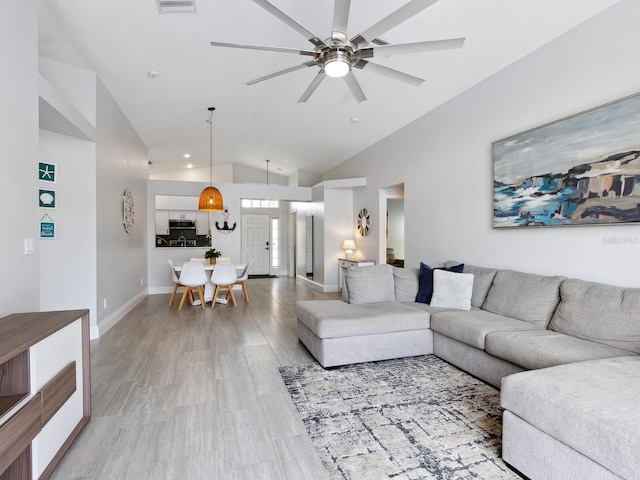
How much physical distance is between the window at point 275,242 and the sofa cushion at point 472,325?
7.74 m

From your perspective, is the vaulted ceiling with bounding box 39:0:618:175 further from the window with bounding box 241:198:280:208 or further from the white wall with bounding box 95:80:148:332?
the window with bounding box 241:198:280:208

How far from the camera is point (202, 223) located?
9742mm

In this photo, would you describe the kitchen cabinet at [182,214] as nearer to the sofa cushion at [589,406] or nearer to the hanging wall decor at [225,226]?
the hanging wall decor at [225,226]

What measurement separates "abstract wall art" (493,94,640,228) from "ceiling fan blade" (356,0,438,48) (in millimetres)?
1850

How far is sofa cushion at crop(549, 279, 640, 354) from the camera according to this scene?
217cm

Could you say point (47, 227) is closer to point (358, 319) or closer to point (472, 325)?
point (358, 319)

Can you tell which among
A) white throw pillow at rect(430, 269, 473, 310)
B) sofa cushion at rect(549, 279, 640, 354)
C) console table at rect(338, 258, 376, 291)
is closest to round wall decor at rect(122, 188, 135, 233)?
console table at rect(338, 258, 376, 291)

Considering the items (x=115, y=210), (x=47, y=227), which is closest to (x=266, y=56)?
(x=115, y=210)

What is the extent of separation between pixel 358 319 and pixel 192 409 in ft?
4.91

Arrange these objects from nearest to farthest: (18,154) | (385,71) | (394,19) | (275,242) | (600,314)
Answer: (394,19)
(18,154)
(600,314)
(385,71)
(275,242)

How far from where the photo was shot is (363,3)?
2.84m

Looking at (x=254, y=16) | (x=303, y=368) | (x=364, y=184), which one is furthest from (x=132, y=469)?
(x=364, y=184)

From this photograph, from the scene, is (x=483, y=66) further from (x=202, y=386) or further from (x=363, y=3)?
(x=202, y=386)

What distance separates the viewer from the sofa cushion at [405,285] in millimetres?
3770
